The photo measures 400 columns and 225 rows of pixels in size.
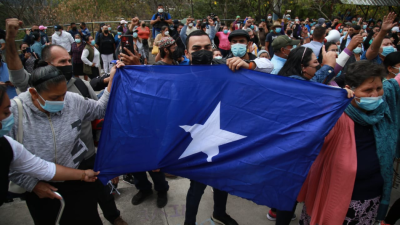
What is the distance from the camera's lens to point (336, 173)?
1999 millimetres

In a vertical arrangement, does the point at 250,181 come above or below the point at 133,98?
below

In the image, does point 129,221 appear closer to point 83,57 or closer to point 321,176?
point 321,176

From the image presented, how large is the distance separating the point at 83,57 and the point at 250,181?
7.11m

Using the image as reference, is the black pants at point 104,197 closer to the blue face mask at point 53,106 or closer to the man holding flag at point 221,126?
the man holding flag at point 221,126

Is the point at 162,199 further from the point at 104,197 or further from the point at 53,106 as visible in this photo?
the point at 53,106

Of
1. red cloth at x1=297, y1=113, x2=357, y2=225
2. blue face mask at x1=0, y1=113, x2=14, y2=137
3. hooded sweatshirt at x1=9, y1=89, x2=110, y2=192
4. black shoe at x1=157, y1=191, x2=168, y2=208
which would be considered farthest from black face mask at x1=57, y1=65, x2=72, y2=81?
red cloth at x1=297, y1=113, x2=357, y2=225

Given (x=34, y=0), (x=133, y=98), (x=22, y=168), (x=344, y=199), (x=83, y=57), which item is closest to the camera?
(x=22, y=168)

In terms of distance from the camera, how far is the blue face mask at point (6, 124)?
5.57ft

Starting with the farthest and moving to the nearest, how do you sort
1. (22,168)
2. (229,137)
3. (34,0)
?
(34,0) → (229,137) → (22,168)

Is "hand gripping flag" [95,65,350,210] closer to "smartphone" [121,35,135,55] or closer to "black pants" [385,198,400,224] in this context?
"smartphone" [121,35,135,55]

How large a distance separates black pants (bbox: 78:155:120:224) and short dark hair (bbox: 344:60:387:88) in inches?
89.4

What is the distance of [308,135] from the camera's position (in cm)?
192

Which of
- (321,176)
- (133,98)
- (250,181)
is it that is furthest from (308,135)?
(133,98)

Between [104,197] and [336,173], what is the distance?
208 cm
